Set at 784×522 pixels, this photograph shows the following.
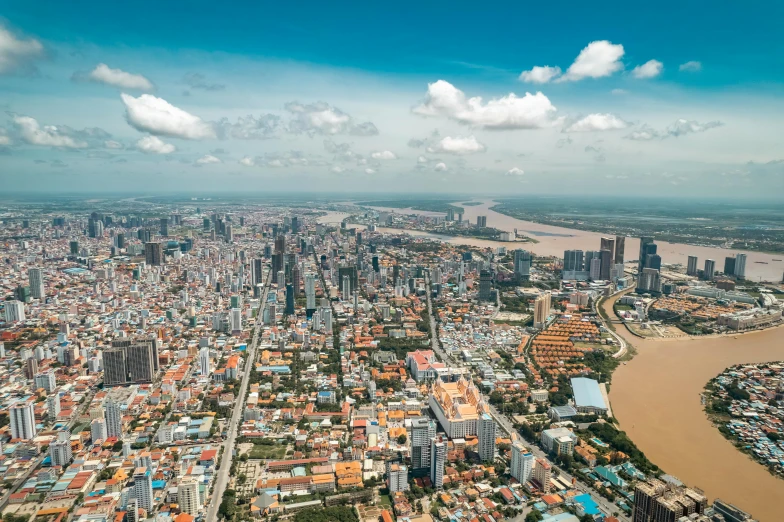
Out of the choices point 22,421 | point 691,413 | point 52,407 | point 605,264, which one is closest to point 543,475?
point 691,413

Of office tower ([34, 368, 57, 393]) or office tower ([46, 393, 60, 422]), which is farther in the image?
office tower ([34, 368, 57, 393])

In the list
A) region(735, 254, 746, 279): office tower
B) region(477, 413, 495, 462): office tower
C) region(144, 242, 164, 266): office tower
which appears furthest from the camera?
region(144, 242, 164, 266): office tower

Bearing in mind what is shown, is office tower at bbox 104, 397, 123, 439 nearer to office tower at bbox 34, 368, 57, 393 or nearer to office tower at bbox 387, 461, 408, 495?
office tower at bbox 34, 368, 57, 393

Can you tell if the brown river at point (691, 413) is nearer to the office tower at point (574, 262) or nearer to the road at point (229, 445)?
the office tower at point (574, 262)

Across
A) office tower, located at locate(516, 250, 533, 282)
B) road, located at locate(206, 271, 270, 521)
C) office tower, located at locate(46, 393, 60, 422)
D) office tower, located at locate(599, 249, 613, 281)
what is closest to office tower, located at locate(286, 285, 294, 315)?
road, located at locate(206, 271, 270, 521)

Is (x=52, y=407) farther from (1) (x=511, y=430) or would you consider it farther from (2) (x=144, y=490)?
(1) (x=511, y=430)

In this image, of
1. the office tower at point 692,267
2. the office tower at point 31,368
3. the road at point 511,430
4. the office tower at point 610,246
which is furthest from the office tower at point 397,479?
the office tower at point 692,267

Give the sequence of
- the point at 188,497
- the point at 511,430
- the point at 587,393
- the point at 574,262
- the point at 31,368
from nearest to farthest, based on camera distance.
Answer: the point at 188,497, the point at 511,430, the point at 587,393, the point at 31,368, the point at 574,262

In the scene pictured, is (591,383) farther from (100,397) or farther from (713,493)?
(100,397)
